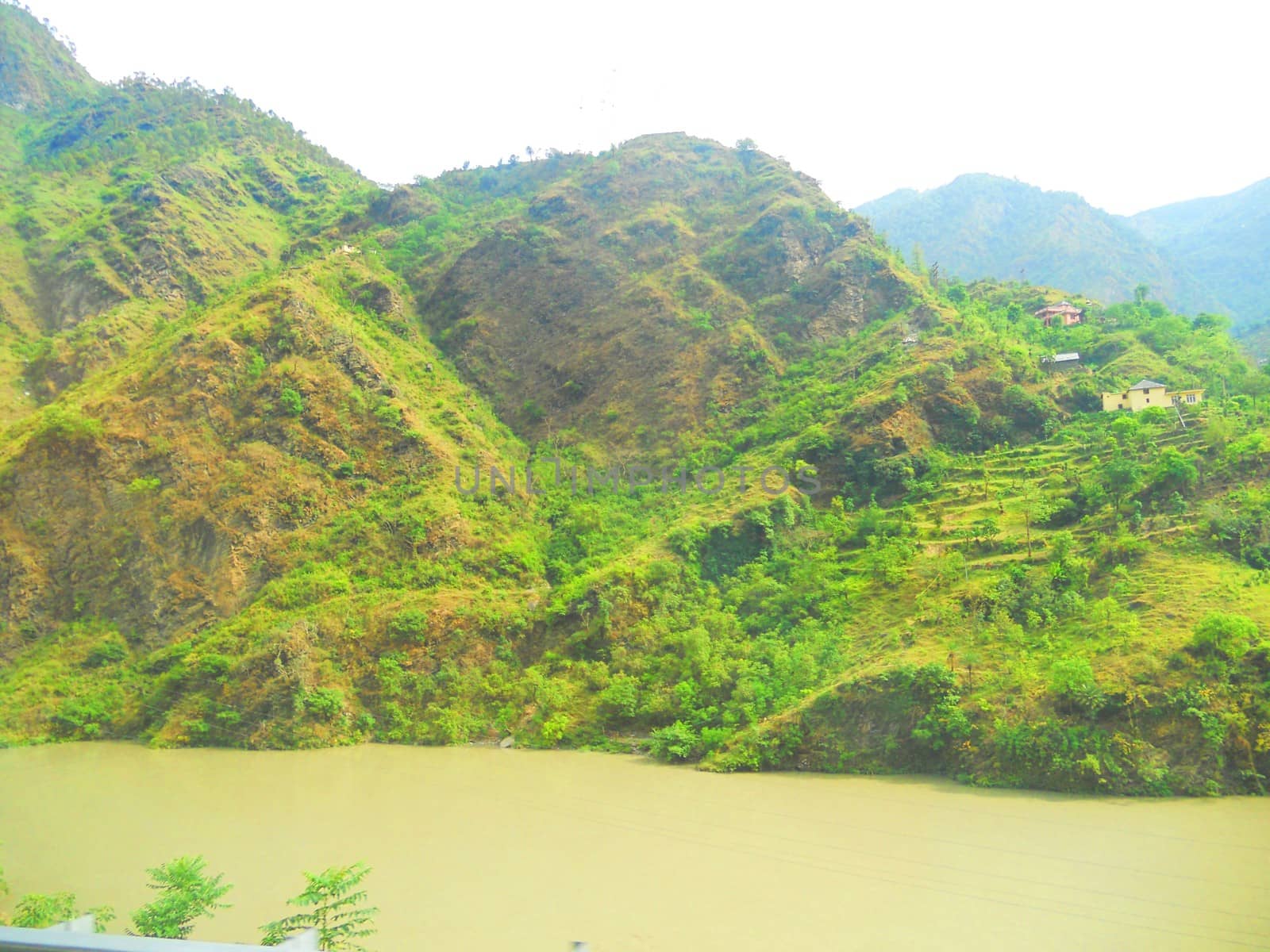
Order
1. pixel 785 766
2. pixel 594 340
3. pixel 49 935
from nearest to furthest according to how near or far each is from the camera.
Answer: pixel 49 935, pixel 785 766, pixel 594 340

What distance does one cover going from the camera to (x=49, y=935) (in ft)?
7.91

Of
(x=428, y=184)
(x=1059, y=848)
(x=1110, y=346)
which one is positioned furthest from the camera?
(x=428, y=184)

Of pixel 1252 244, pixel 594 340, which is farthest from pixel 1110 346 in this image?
pixel 1252 244

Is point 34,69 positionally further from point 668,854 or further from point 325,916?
point 325,916

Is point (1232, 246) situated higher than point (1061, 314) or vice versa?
point (1232, 246)

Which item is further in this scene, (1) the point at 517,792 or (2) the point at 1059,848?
(1) the point at 517,792

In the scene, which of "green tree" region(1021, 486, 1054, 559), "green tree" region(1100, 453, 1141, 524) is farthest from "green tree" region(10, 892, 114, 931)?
"green tree" region(1100, 453, 1141, 524)

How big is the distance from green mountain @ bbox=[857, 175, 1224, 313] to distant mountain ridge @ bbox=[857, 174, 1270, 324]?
0.37ft

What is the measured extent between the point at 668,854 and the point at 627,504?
19.1 metres

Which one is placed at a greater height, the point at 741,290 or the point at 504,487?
the point at 741,290

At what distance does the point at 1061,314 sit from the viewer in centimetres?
3384

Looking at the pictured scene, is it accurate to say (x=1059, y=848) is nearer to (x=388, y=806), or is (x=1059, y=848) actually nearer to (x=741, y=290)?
(x=388, y=806)

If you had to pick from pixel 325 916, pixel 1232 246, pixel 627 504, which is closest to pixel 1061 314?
pixel 627 504

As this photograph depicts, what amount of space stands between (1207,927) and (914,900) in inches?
126
